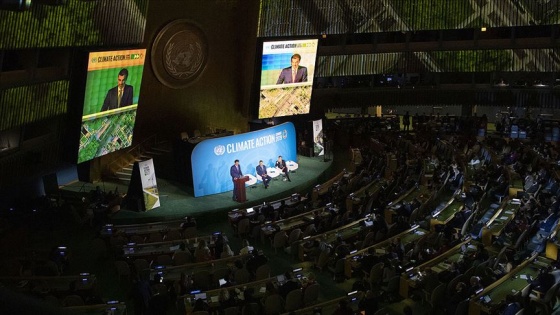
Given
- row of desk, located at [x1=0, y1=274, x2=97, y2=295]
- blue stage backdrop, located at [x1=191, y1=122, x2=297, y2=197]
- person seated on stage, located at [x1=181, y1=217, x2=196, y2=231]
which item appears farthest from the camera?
blue stage backdrop, located at [x1=191, y1=122, x2=297, y2=197]

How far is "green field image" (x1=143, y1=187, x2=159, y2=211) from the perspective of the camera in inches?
729

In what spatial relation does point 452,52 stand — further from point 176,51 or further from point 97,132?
point 97,132

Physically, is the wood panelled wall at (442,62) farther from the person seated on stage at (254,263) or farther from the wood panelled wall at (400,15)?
the person seated on stage at (254,263)

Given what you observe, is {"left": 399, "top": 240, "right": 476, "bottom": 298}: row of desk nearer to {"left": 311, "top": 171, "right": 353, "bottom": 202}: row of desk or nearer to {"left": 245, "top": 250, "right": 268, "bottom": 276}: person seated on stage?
{"left": 245, "top": 250, "right": 268, "bottom": 276}: person seated on stage

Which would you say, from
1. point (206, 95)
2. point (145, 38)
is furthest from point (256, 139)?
point (145, 38)

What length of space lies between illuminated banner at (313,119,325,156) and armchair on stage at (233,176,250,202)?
21.1 ft

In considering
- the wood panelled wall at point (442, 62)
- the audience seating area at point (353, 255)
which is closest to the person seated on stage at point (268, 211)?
Answer: the audience seating area at point (353, 255)

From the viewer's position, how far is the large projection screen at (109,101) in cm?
1825

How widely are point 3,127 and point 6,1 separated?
11.5 metres

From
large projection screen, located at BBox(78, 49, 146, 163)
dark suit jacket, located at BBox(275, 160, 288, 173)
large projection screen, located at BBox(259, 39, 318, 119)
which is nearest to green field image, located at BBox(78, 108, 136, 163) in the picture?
large projection screen, located at BBox(78, 49, 146, 163)

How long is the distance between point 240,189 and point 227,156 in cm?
145

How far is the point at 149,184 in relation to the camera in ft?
60.8

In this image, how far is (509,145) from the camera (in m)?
24.8

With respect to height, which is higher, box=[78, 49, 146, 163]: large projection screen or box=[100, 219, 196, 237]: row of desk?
box=[78, 49, 146, 163]: large projection screen
